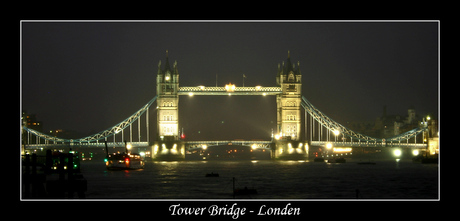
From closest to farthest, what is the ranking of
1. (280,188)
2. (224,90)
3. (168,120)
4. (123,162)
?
(280,188) → (123,162) → (224,90) → (168,120)

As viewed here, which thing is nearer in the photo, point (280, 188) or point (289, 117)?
point (280, 188)

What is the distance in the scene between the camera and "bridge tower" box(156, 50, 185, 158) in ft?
351

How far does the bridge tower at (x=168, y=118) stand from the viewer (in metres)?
107

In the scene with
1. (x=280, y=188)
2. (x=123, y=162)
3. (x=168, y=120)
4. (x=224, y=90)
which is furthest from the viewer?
(x=168, y=120)

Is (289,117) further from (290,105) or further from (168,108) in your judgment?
(168,108)

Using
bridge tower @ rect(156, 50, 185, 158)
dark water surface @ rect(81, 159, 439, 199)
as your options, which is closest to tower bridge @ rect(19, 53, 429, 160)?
bridge tower @ rect(156, 50, 185, 158)

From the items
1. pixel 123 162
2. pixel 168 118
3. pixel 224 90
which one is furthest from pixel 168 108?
pixel 123 162

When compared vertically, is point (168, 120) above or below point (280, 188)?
above

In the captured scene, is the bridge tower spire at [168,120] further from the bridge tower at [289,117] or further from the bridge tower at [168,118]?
the bridge tower at [289,117]

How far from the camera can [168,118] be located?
108938 mm

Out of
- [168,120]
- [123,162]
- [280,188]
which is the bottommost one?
[280,188]

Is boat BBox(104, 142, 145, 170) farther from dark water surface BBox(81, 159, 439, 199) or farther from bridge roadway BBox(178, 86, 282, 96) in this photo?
dark water surface BBox(81, 159, 439, 199)

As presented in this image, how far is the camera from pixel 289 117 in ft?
364

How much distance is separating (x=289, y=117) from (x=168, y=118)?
53.2 ft
